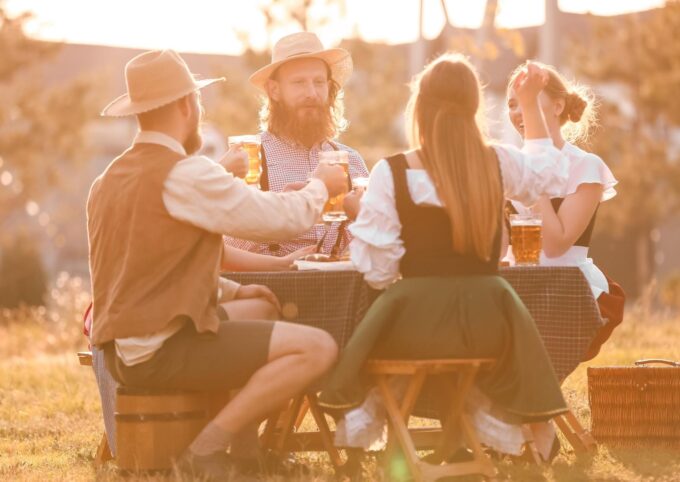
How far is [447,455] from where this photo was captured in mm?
5391

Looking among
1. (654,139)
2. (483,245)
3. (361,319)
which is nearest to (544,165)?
(483,245)

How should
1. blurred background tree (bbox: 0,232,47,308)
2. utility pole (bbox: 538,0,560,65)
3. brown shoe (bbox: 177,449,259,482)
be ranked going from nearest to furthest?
brown shoe (bbox: 177,449,259,482) → blurred background tree (bbox: 0,232,47,308) → utility pole (bbox: 538,0,560,65)

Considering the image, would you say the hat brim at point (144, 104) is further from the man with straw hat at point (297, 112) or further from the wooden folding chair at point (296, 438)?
the man with straw hat at point (297, 112)

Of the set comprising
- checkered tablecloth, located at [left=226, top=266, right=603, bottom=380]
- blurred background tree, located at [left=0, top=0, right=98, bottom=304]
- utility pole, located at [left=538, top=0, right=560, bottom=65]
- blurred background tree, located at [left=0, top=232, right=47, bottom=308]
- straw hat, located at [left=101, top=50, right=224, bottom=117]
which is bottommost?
blurred background tree, located at [left=0, top=232, right=47, bottom=308]

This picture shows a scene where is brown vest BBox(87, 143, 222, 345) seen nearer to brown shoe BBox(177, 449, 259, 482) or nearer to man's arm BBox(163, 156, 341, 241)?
man's arm BBox(163, 156, 341, 241)

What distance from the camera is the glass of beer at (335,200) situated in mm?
5422

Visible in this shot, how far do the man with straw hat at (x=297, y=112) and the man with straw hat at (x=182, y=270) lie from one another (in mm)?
1706

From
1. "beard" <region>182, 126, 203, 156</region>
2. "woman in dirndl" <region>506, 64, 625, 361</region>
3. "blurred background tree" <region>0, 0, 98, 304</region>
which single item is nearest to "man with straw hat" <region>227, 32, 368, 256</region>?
"woman in dirndl" <region>506, 64, 625, 361</region>

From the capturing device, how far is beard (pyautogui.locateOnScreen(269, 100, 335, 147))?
691 centimetres

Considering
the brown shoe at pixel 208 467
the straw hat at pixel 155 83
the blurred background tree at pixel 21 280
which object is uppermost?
the straw hat at pixel 155 83

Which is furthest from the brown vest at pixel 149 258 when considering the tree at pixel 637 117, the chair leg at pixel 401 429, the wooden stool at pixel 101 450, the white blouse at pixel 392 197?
the tree at pixel 637 117

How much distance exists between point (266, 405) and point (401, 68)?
23.7 meters

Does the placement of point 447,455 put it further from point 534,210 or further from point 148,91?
point 148,91

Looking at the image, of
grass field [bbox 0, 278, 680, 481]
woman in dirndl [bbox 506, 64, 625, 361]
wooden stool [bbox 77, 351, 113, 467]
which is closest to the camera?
grass field [bbox 0, 278, 680, 481]
